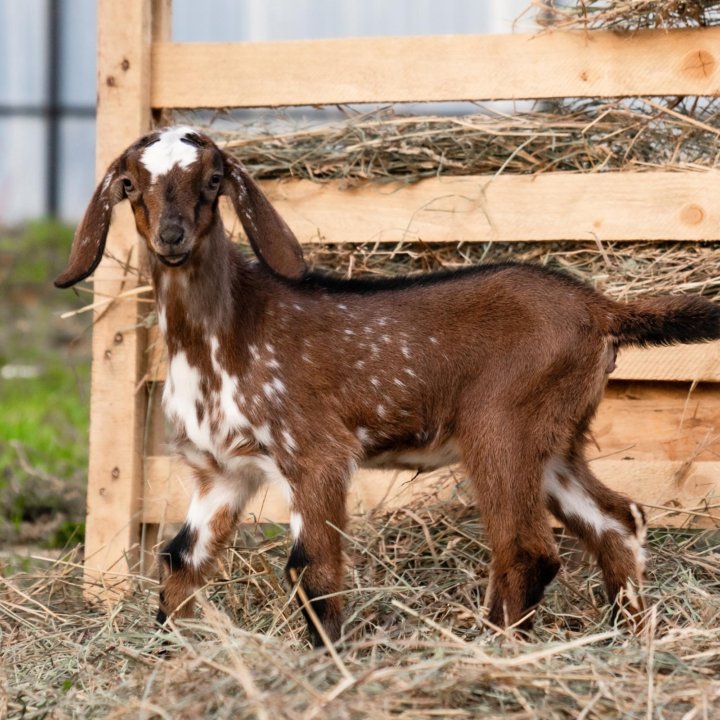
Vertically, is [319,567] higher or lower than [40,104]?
lower

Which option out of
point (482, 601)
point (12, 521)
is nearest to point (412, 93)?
point (482, 601)

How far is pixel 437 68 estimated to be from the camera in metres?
4.63

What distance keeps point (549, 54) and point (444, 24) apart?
27.3 ft

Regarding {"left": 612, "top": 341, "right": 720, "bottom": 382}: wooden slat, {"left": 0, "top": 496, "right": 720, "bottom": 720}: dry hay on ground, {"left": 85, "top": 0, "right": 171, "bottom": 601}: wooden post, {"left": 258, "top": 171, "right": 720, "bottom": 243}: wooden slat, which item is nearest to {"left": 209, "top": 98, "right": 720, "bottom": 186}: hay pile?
{"left": 258, "top": 171, "right": 720, "bottom": 243}: wooden slat

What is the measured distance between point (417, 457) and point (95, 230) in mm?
1199

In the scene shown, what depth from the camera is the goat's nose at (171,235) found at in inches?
141

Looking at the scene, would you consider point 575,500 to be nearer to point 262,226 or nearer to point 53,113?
point 262,226

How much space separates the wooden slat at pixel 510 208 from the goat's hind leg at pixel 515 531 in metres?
1.05

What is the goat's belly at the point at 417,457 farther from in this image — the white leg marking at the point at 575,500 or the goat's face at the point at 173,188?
the goat's face at the point at 173,188

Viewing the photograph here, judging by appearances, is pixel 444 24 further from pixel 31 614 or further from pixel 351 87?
pixel 31 614

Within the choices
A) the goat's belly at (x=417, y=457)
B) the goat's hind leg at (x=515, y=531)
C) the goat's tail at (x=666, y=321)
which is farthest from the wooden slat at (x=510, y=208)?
the goat's hind leg at (x=515, y=531)

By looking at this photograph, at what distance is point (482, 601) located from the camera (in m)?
4.29

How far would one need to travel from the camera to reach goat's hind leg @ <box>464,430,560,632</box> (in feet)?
12.5

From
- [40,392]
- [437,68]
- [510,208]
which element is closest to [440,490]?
[510,208]
